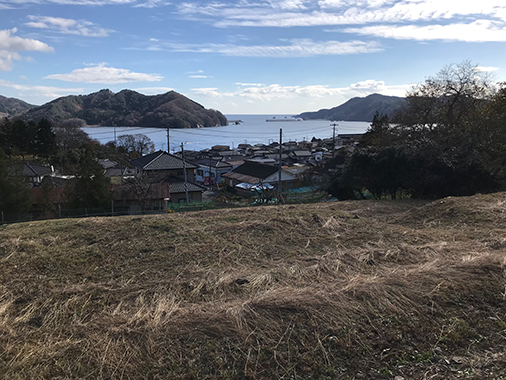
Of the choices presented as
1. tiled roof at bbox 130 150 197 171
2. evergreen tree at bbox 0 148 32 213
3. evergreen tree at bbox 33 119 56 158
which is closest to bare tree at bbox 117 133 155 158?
evergreen tree at bbox 33 119 56 158

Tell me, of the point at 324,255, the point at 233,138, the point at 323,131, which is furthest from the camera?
the point at 323,131

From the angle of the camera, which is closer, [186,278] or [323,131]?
[186,278]

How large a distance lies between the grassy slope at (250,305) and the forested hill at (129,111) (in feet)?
239

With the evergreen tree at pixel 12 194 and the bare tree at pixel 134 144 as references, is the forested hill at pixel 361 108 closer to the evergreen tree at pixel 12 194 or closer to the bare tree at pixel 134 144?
the bare tree at pixel 134 144

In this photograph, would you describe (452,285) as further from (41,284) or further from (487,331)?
(41,284)

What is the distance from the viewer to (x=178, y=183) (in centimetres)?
2158

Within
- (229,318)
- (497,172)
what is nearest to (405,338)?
(229,318)

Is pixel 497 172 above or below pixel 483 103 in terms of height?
below

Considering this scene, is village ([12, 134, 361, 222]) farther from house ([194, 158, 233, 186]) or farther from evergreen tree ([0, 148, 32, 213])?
evergreen tree ([0, 148, 32, 213])

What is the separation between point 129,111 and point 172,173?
77.0m

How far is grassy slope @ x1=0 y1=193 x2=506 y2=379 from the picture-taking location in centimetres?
233

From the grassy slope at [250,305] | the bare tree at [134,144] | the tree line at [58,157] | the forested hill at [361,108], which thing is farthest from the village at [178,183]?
the forested hill at [361,108]

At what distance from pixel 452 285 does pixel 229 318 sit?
213 centimetres

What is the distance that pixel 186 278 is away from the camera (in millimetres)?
3771
